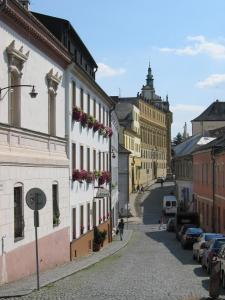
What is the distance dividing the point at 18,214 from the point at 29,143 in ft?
8.46

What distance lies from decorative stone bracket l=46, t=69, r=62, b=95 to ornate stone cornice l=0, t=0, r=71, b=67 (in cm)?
70

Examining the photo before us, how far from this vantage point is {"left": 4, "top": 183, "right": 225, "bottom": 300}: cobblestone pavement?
53.6 ft

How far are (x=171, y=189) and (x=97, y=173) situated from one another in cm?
6859

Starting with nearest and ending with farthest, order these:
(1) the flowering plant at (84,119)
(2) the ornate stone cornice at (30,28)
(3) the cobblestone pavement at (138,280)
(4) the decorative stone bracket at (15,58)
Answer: (3) the cobblestone pavement at (138,280) → (2) the ornate stone cornice at (30,28) → (4) the decorative stone bracket at (15,58) → (1) the flowering plant at (84,119)

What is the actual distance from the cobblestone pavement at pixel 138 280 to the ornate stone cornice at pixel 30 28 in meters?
7.68

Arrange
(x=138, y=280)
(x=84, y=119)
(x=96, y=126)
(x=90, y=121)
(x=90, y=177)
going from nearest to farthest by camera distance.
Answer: (x=138, y=280), (x=84, y=119), (x=90, y=121), (x=90, y=177), (x=96, y=126)

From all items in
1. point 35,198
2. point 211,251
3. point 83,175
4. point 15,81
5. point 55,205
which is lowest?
point 211,251

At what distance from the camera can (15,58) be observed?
19.2 metres

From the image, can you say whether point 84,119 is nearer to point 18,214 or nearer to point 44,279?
point 18,214

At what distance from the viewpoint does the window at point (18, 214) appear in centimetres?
1931

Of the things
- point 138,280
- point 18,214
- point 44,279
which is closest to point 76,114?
point 18,214

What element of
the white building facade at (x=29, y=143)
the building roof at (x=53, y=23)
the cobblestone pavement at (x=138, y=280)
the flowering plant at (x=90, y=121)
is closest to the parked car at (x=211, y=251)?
the cobblestone pavement at (x=138, y=280)

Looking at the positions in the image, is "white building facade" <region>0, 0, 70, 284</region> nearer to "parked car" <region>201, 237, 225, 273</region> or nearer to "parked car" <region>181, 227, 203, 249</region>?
"parked car" <region>201, 237, 225, 273</region>

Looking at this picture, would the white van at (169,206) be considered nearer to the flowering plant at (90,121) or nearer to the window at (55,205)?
the flowering plant at (90,121)
